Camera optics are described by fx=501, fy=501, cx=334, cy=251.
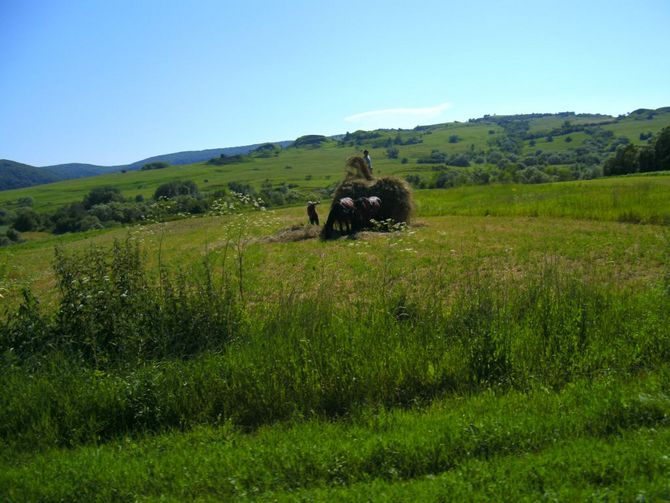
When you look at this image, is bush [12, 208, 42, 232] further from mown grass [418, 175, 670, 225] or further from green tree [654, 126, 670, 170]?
green tree [654, 126, 670, 170]

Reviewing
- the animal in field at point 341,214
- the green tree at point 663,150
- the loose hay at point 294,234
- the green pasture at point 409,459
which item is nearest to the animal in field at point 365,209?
the animal in field at point 341,214

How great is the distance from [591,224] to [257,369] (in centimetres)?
1636

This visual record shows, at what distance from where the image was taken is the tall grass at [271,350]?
228 inches

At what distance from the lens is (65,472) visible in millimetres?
4648

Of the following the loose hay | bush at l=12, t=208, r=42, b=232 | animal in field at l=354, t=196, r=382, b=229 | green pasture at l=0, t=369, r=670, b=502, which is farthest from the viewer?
bush at l=12, t=208, r=42, b=232

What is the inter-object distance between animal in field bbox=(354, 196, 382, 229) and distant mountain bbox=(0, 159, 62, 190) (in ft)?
629

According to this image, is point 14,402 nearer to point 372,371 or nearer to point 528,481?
point 372,371

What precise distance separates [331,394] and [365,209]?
1394 cm

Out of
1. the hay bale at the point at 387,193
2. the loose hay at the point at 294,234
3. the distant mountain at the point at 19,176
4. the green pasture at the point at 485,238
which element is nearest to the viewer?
the green pasture at the point at 485,238

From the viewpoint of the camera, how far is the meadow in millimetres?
4281

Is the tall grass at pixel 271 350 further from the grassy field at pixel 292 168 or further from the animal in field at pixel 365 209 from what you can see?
the grassy field at pixel 292 168

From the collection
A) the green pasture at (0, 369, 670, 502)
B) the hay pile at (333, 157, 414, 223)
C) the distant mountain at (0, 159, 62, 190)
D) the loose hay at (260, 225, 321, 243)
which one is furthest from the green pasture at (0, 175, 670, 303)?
the distant mountain at (0, 159, 62, 190)

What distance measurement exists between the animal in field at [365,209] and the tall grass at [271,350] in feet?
38.4

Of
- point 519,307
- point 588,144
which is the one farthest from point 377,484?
point 588,144
